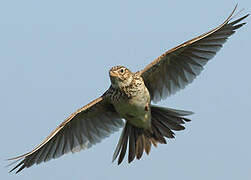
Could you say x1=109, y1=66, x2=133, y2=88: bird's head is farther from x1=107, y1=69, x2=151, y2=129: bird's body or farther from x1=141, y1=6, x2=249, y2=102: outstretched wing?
x1=141, y1=6, x2=249, y2=102: outstretched wing

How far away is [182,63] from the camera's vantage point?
398 inches

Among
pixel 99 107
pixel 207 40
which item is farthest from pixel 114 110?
pixel 207 40

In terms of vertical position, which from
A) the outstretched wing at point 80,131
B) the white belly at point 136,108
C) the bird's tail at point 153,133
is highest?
the outstretched wing at point 80,131

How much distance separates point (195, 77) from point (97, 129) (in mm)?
1934

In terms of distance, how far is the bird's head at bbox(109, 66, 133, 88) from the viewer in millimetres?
9344

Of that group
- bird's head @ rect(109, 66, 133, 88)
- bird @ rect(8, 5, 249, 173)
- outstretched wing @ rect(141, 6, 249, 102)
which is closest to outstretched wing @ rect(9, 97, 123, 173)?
bird @ rect(8, 5, 249, 173)

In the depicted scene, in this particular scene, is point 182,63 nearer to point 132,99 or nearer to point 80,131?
point 132,99

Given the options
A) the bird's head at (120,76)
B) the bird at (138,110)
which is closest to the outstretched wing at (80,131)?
the bird at (138,110)

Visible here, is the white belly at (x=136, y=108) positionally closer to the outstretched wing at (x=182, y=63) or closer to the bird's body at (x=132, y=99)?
the bird's body at (x=132, y=99)

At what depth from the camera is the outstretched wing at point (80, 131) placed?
999 centimetres

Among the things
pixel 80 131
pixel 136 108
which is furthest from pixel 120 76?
pixel 80 131

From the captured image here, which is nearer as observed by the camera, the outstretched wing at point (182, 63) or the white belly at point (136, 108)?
the white belly at point (136, 108)

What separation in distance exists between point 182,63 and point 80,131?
83.3 inches

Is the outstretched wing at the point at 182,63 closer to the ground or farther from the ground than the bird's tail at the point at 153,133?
farther from the ground
